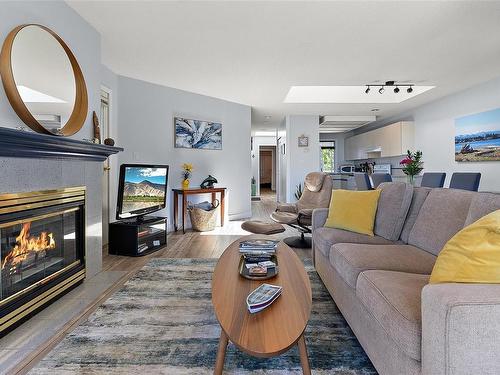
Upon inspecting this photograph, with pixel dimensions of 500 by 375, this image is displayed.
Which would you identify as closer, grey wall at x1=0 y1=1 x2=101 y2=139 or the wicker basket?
grey wall at x1=0 y1=1 x2=101 y2=139

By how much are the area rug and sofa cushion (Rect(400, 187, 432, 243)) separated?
2.60 feet

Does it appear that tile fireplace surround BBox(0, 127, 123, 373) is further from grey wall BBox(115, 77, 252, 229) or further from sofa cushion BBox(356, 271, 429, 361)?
sofa cushion BBox(356, 271, 429, 361)

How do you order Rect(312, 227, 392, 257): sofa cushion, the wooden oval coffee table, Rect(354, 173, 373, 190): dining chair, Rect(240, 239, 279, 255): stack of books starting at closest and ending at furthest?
the wooden oval coffee table → Rect(240, 239, 279, 255): stack of books → Rect(312, 227, 392, 257): sofa cushion → Rect(354, 173, 373, 190): dining chair

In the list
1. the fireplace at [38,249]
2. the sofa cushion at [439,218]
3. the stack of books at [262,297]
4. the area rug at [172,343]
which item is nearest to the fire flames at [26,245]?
the fireplace at [38,249]

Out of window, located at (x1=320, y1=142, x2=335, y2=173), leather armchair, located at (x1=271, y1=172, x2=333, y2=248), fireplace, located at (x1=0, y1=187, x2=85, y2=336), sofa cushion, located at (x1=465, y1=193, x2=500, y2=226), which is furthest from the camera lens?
window, located at (x1=320, y1=142, x2=335, y2=173)

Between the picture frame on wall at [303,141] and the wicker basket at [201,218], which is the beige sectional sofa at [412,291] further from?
the picture frame on wall at [303,141]

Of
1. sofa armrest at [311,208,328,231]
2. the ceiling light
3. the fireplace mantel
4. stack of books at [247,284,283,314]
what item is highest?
the ceiling light

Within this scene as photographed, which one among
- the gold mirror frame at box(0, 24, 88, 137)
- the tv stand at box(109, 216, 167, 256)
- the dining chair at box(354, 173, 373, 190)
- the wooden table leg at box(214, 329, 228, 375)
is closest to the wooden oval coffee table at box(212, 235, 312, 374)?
the wooden table leg at box(214, 329, 228, 375)

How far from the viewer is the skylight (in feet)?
17.3

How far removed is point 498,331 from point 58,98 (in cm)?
291

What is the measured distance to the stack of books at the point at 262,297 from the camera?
118 centimetres

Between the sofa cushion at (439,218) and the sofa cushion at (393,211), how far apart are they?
0.13 meters

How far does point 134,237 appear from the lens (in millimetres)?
3295

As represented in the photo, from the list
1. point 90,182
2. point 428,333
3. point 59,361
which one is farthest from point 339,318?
point 90,182
